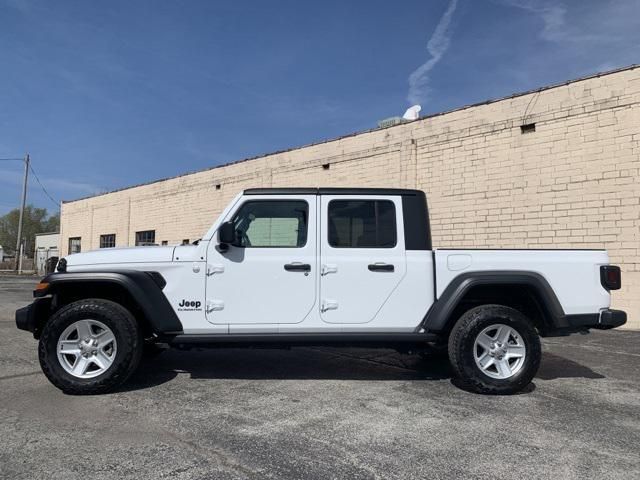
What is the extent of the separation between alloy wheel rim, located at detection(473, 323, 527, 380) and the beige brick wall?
610 cm

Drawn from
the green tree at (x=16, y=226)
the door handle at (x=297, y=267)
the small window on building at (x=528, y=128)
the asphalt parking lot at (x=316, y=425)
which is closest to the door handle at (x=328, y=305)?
the door handle at (x=297, y=267)

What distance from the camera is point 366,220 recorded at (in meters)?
4.96

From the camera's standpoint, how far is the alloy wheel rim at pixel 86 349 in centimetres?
455

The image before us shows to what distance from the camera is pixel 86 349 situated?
4.58 meters

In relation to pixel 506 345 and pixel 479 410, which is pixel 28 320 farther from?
pixel 506 345

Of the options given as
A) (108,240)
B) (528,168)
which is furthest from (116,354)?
(108,240)

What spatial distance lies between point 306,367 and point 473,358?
6.69 feet

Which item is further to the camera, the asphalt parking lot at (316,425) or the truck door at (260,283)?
the truck door at (260,283)

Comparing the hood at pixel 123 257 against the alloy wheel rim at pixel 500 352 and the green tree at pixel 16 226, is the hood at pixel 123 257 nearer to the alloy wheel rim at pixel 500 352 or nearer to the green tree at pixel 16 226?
the alloy wheel rim at pixel 500 352

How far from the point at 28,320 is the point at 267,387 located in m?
2.42

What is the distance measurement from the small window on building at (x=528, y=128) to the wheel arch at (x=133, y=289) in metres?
9.04

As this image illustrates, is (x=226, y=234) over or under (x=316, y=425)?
over

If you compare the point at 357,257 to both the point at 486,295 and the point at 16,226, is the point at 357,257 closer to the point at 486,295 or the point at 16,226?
the point at 486,295

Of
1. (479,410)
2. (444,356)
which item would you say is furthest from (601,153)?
(479,410)
